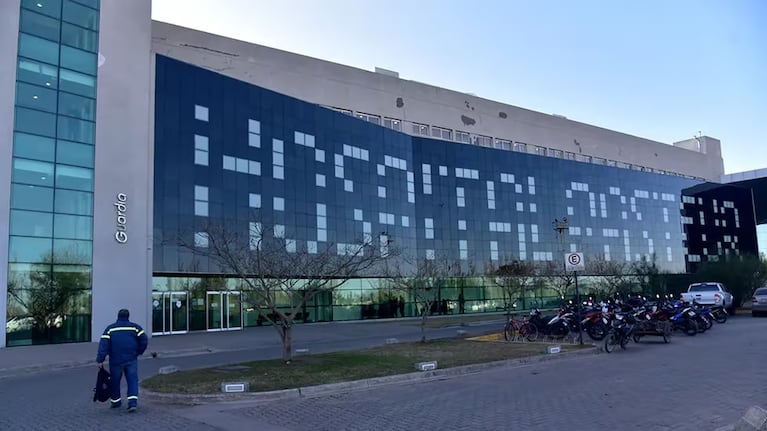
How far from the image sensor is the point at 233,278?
4066cm

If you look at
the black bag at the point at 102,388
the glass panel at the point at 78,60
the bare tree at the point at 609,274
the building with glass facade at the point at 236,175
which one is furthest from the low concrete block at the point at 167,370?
the bare tree at the point at 609,274

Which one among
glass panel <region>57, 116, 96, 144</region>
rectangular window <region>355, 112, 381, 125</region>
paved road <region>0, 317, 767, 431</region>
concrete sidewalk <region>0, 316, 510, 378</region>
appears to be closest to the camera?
paved road <region>0, 317, 767, 431</region>

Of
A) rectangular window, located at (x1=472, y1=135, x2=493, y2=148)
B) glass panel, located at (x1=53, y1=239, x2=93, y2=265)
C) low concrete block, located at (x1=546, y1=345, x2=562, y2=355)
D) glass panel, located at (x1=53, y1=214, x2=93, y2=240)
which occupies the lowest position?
low concrete block, located at (x1=546, y1=345, x2=562, y2=355)

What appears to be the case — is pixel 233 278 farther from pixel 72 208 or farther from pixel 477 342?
pixel 477 342

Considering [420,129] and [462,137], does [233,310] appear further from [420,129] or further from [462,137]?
[462,137]

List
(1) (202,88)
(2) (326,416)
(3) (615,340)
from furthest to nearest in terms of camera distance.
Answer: (1) (202,88), (3) (615,340), (2) (326,416)

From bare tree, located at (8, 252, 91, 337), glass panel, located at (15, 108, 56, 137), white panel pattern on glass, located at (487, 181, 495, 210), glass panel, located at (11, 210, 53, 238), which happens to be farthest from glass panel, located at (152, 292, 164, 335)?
white panel pattern on glass, located at (487, 181, 495, 210)

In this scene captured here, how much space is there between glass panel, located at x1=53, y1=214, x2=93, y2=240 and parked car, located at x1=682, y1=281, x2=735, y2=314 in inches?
1229

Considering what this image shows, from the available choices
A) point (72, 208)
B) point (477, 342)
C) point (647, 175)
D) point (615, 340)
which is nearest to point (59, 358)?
point (72, 208)

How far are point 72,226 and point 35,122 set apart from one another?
5.13 meters

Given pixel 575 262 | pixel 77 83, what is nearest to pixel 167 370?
pixel 575 262

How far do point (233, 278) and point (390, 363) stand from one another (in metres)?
26.9

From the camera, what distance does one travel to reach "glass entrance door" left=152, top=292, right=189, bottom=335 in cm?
3603

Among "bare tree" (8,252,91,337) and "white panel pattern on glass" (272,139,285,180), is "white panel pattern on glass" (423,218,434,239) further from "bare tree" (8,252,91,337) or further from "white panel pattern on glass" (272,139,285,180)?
"bare tree" (8,252,91,337)
